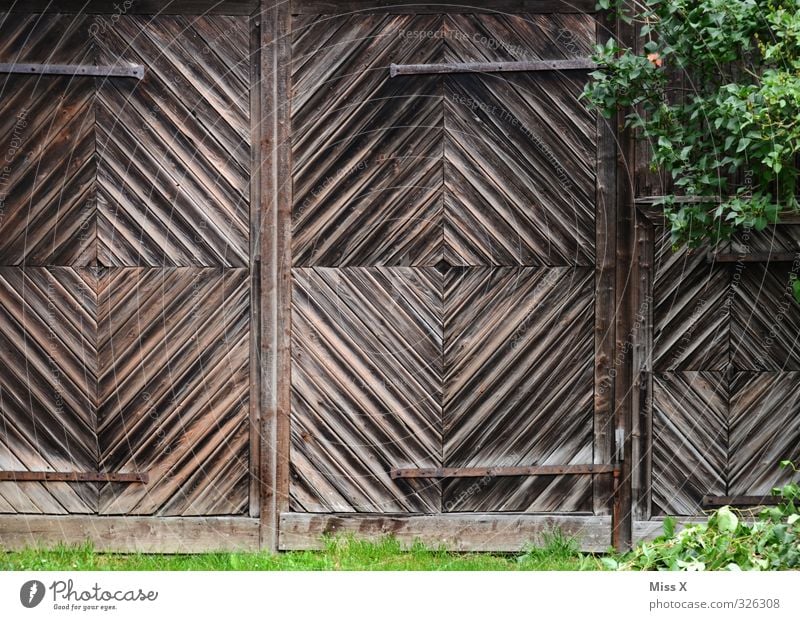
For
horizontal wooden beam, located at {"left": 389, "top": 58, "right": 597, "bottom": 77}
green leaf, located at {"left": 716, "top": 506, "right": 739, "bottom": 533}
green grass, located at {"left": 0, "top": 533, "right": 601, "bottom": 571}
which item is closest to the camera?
green leaf, located at {"left": 716, "top": 506, "right": 739, "bottom": 533}

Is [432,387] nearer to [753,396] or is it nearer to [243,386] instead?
[243,386]

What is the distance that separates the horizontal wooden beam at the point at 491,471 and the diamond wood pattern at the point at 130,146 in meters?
1.71

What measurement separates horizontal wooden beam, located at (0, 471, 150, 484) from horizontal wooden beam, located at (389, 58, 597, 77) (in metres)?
3.07

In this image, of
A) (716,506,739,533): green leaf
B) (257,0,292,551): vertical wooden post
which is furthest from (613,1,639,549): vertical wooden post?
(257,0,292,551): vertical wooden post

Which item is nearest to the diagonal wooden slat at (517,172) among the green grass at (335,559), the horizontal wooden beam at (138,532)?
the green grass at (335,559)

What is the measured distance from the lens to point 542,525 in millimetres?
5316

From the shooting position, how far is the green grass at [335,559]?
5.09 meters

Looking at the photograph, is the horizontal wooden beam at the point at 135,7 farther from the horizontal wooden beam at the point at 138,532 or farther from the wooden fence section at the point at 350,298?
the horizontal wooden beam at the point at 138,532

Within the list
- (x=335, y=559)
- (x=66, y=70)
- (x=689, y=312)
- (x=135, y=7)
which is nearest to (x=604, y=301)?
(x=689, y=312)

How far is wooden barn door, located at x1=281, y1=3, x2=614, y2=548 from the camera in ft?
17.3

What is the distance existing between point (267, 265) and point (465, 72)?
1743 millimetres

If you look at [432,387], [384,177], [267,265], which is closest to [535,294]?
[432,387]

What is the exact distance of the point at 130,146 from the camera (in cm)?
530

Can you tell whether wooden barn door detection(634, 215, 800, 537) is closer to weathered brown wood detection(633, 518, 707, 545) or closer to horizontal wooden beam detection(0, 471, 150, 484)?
weathered brown wood detection(633, 518, 707, 545)
